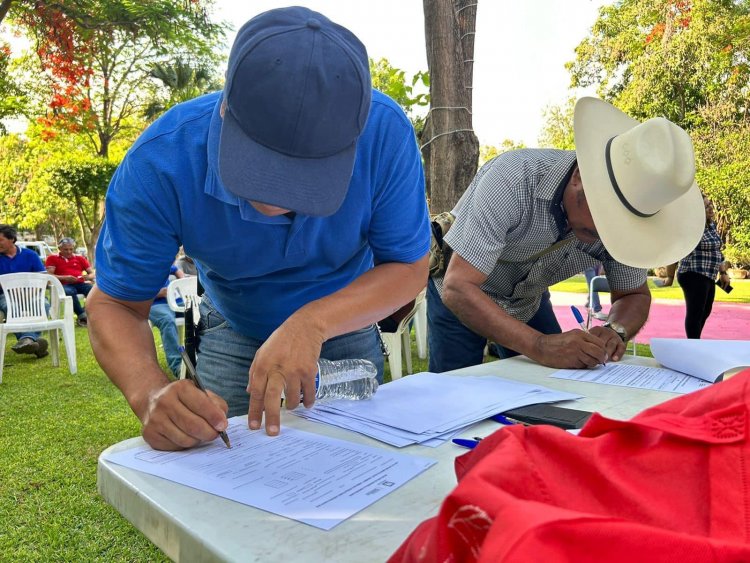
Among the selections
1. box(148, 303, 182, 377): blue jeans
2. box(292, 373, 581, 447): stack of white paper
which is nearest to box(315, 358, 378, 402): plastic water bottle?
box(292, 373, 581, 447): stack of white paper

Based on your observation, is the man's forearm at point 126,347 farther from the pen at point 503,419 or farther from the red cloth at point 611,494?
the red cloth at point 611,494

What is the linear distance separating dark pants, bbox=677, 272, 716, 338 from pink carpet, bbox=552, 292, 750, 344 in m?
0.72

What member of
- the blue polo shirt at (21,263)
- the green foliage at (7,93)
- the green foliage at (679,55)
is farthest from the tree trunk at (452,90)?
the green foliage at (679,55)

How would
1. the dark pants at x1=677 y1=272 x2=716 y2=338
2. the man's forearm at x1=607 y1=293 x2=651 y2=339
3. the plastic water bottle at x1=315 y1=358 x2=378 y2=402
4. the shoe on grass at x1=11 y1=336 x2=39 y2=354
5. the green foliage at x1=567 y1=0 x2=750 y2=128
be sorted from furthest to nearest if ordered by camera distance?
the green foliage at x1=567 y1=0 x2=750 y2=128 < the shoe on grass at x1=11 y1=336 x2=39 y2=354 < the dark pants at x1=677 y1=272 x2=716 y2=338 < the man's forearm at x1=607 y1=293 x2=651 y2=339 < the plastic water bottle at x1=315 y1=358 x2=378 y2=402

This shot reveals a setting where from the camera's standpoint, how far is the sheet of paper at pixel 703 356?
1726 millimetres

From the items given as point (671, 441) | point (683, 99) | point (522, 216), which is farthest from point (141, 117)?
point (671, 441)

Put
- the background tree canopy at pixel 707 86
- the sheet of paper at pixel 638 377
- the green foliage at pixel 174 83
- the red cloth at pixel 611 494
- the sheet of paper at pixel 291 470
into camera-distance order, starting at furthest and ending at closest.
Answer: the green foliage at pixel 174 83, the background tree canopy at pixel 707 86, the sheet of paper at pixel 638 377, the sheet of paper at pixel 291 470, the red cloth at pixel 611 494

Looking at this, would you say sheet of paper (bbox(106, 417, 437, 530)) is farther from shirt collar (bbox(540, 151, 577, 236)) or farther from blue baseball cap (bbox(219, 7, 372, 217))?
shirt collar (bbox(540, 151, 577, 236))

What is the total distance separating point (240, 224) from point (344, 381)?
0.51m

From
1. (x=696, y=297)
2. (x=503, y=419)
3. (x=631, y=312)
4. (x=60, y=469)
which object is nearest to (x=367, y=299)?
(x=503, y=419)

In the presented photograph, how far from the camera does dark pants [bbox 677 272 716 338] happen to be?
21.6 ft

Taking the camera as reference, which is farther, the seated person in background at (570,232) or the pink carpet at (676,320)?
the pink carpet at (676,320)

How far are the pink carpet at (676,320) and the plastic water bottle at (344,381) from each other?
22.0 feet

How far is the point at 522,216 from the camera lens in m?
2.28
